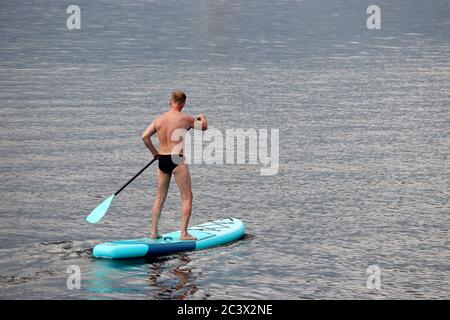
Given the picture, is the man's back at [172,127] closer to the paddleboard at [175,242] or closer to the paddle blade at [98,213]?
the paddleboard at [175,242]

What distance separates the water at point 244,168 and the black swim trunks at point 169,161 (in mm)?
1747

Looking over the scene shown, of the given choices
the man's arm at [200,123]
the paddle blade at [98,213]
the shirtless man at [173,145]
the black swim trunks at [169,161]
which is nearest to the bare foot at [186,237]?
the shirtless man at [173,145]

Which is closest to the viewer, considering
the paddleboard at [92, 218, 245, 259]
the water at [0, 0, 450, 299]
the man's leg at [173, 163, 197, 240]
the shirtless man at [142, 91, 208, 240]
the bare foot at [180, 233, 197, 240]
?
the water at [0, 0, 450, 299]

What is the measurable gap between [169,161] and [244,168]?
9.89 m

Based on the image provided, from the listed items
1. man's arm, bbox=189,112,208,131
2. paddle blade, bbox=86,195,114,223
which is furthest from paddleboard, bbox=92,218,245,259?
man's arm, bbox=189,112,208,131

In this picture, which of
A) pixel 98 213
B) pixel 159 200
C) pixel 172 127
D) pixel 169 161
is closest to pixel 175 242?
pixel 159 200

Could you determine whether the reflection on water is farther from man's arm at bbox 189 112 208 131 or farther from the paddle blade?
man's arm at bbox 189 112 208 131

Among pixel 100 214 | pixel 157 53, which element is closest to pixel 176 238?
pixel 100 214

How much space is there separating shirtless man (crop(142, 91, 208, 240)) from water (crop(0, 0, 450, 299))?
3.50ft

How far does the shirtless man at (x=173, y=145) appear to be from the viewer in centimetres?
2197

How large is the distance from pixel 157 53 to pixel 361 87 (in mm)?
17665

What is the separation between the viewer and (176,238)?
22750mm

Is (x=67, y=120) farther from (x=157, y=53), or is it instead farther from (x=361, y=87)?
(x=157, y=53)

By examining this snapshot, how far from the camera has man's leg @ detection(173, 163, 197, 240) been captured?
878 inches
